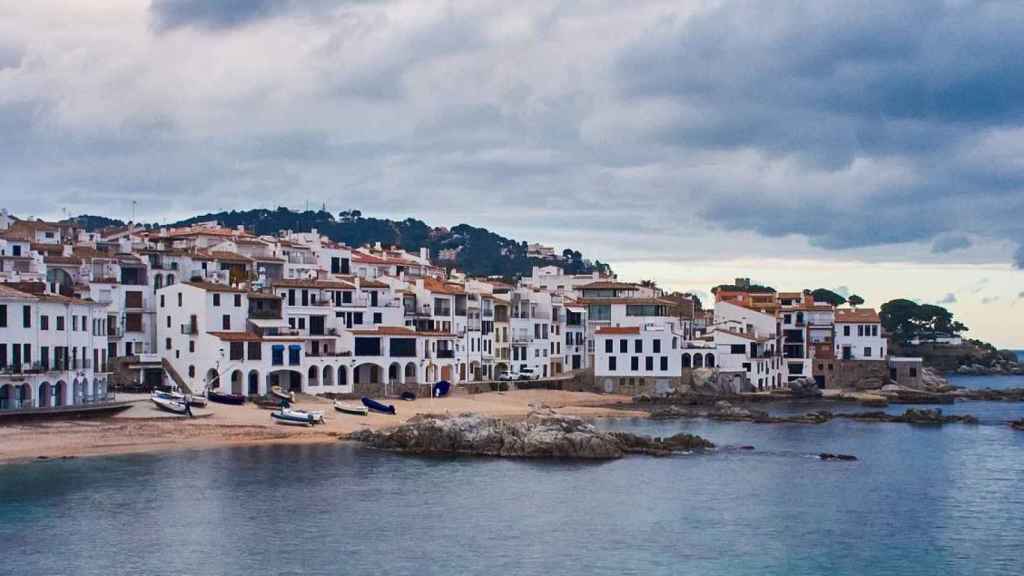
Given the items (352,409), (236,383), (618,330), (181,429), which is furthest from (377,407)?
(618,330)

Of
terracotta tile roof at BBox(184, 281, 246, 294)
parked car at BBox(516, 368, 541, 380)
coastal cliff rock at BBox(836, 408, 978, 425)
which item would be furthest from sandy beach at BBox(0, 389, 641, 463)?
coastal cliff rock at BBox(836, 408, 978, 425)

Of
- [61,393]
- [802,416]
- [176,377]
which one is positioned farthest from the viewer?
[802,416]

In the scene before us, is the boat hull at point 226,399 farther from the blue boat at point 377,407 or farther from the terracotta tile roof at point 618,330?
the terracotta tile roof at point 618,330

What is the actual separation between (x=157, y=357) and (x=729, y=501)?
148ft

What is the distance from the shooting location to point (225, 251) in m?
99.9

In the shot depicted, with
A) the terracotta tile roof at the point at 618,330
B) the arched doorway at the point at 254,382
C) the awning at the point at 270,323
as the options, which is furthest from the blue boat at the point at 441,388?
the terracotta tile roof at the point at 618,330

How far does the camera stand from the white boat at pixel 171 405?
74.7m

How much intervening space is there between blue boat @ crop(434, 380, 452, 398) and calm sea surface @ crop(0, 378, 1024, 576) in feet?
79.9

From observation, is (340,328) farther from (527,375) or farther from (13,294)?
(13,294)

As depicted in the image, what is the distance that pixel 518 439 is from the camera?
2751 inches

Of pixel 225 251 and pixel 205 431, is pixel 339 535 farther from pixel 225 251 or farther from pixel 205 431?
pixel 225 251

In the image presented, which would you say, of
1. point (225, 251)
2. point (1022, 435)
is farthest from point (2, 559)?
point (1022, 435)

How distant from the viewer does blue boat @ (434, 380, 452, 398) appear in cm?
9432

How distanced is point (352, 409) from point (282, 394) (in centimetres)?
456
